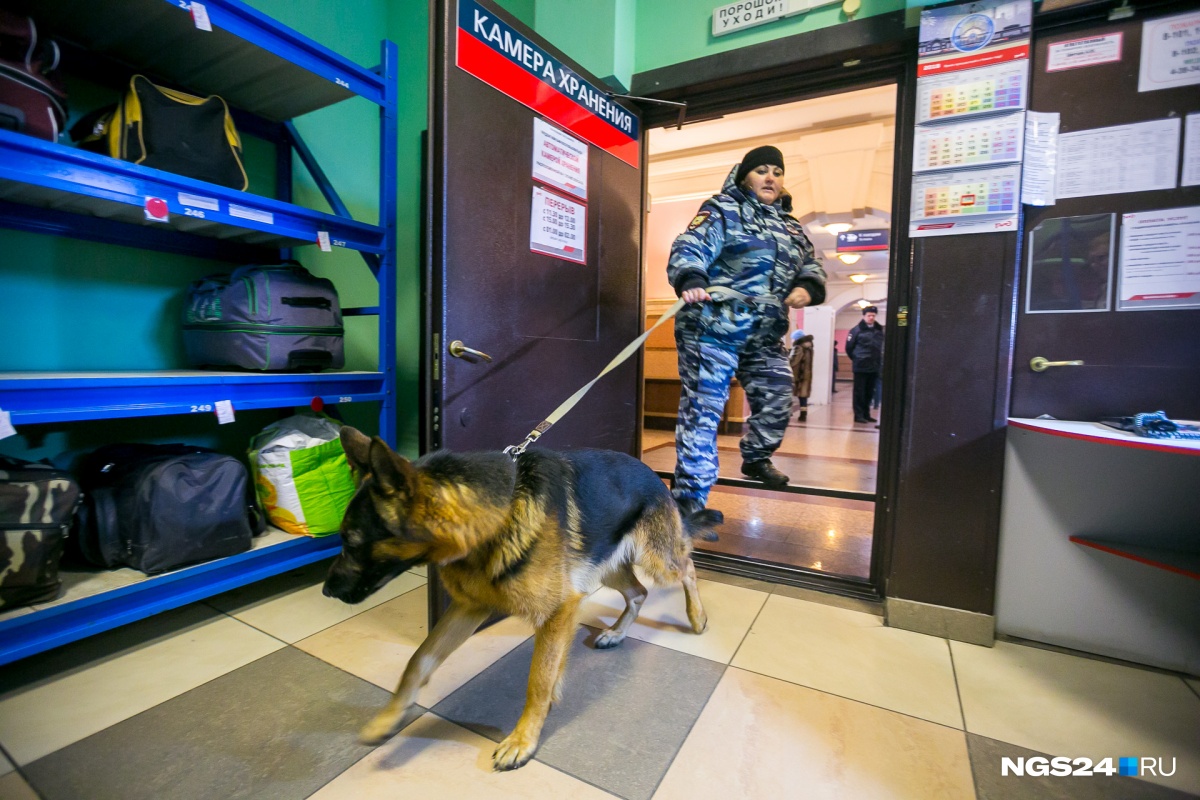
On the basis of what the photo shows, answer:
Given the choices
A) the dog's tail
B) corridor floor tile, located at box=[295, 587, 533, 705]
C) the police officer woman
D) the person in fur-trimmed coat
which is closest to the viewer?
corridor floor tile, located at box=[295, 587, 533, 705]

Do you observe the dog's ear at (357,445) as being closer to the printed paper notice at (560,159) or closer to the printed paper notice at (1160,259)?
the printed paper notice at (560,159)

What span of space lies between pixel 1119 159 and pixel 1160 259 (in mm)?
362

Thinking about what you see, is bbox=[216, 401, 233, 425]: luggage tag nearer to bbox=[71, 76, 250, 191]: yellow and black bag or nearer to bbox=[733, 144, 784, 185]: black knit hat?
bbox=[71, 76, 250, 191]: yellow and black bag

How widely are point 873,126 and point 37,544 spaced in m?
6.89

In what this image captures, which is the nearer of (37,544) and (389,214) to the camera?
(37,544)

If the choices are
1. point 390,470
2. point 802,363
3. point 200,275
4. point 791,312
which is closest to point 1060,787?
point 390,470

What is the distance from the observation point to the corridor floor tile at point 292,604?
1.87 m

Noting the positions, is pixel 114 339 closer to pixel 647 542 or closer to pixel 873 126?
pixel 647 542

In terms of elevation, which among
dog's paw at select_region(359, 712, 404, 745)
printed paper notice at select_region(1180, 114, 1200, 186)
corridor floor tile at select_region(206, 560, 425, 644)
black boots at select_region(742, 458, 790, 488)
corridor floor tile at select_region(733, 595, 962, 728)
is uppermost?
printed paper notice at select_region(1180, 114, 1200, 186)

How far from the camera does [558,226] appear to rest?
2.06m

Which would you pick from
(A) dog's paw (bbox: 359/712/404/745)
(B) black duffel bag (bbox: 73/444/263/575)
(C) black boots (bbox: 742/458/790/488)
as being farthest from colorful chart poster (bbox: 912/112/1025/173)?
(B) black duffel bag (bbox: 73/444/263/575)

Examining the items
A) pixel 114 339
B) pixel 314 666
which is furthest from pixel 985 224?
pixel 114 339

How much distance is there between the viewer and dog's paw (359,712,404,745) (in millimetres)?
1230

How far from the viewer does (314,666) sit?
5.29 ft
